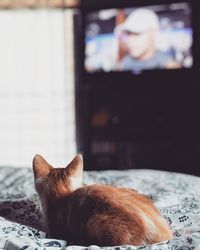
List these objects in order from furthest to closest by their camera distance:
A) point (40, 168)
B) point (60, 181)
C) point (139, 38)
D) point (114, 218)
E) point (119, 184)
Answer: point (139, 38), point (119, 184), point (40, 168), point (60, 181), point (114, 218)

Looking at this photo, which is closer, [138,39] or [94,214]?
[94,214]

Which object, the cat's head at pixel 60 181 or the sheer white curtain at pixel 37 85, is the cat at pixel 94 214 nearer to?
the cat's head at pixel 60 181

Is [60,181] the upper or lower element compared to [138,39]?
lower

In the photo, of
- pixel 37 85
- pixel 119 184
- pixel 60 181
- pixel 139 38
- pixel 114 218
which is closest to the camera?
pixel 114 218

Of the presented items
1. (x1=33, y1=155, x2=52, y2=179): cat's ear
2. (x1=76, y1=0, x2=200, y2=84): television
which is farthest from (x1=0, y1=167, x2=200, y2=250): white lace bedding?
(x1=76, y1=0, x2=200, y2=84): television

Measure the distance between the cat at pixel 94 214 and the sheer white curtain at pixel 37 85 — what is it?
2.70 meters

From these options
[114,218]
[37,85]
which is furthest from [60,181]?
[37,85]

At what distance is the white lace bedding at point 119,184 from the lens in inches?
38.2

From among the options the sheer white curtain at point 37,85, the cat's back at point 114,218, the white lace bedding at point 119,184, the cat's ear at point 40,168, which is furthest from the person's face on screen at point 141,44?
the cat's back at point 114,218

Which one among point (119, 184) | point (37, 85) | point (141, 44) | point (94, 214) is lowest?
point (119, 184)

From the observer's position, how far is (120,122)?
138 inches

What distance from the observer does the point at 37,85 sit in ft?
13.1

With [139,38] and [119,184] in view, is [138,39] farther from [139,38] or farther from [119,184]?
[119,184]

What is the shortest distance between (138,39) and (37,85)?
45.2 inches
